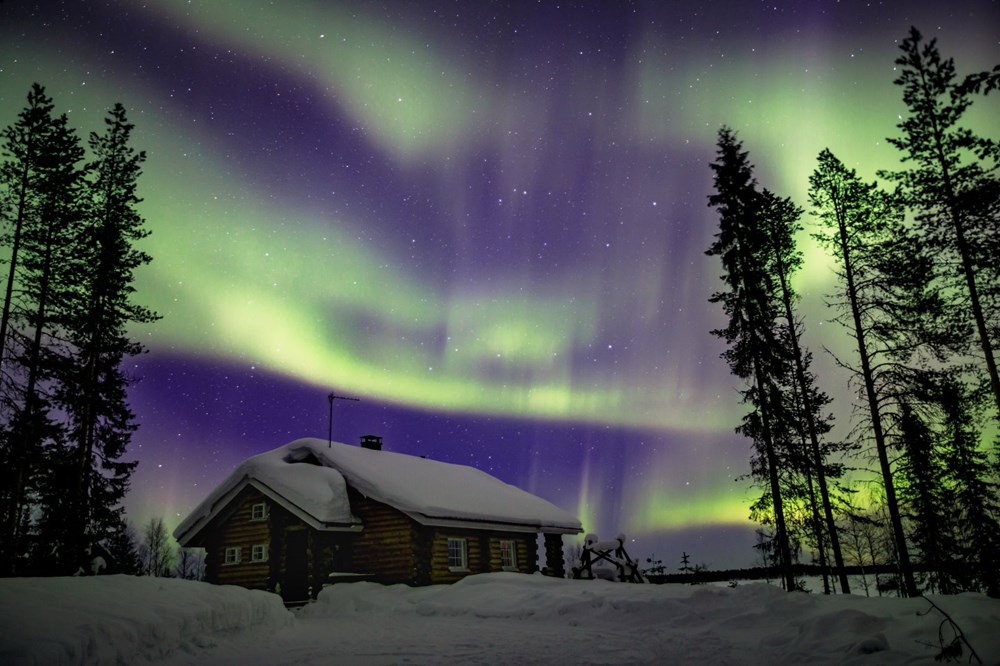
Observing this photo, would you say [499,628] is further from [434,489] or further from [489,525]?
[434,489]

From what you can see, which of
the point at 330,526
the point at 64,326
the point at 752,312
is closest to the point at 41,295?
the point at 64,326

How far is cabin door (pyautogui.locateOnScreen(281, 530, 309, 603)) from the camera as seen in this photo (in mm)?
22511

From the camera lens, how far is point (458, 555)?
963 inches

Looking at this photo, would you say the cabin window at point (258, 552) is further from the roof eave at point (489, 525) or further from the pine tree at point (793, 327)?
the pine tree at point (793, 327)

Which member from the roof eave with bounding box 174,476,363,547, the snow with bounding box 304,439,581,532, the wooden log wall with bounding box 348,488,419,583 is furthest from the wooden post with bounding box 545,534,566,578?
the roof eave with bounding box 174,476,363,547

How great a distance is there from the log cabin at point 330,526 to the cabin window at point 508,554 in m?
0.48

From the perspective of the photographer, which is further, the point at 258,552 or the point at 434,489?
the point at 434,489

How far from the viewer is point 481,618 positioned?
1428 cm

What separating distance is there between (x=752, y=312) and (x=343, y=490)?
55.1 ft

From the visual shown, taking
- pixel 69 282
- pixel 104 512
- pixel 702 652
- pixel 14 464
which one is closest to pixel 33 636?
pixel 702 652

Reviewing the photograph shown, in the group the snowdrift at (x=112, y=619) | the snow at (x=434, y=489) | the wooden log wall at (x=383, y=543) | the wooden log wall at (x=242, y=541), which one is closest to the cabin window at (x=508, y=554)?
the snow at (x=434, y=489)

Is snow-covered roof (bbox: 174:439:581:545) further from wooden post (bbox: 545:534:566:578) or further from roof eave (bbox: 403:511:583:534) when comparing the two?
wooden post (bbox: 545:534:566:578)

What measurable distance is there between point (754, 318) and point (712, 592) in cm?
1112

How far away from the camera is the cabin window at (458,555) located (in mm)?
24109
